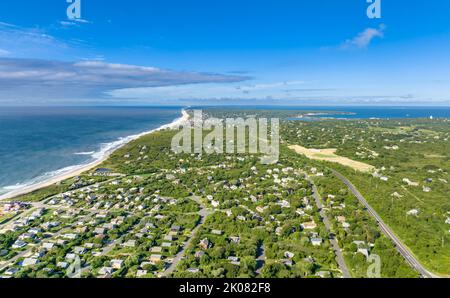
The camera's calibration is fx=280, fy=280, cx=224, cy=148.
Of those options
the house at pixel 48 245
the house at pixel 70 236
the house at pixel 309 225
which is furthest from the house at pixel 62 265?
the house at pixel 309 225

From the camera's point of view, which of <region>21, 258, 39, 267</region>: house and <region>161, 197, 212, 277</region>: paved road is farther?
<region>21, 258, 39, 267</region>: house

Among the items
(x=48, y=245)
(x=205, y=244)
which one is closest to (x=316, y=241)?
(x=205, y=244)

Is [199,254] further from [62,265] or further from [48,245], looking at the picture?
[48,245]

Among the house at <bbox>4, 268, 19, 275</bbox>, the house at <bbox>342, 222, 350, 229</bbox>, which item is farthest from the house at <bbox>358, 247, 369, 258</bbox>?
the house at <bbox>4, 268, 19, 275</bbox>

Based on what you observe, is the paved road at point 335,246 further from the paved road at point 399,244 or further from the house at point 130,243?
the house at point 130,243

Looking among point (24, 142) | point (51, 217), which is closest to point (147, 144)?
point (24, 142)

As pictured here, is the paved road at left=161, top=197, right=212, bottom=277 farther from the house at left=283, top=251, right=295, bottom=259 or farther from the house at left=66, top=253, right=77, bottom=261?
the house at left=283, top=251, right=295, bottom=259

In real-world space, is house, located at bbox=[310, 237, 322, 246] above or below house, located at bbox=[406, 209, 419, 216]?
below

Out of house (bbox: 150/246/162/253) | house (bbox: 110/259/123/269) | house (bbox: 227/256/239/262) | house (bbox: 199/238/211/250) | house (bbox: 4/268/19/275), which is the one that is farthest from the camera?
house (bbox: 199/238/211/250)

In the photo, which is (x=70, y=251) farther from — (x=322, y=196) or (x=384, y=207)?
(x=384, y=207)
